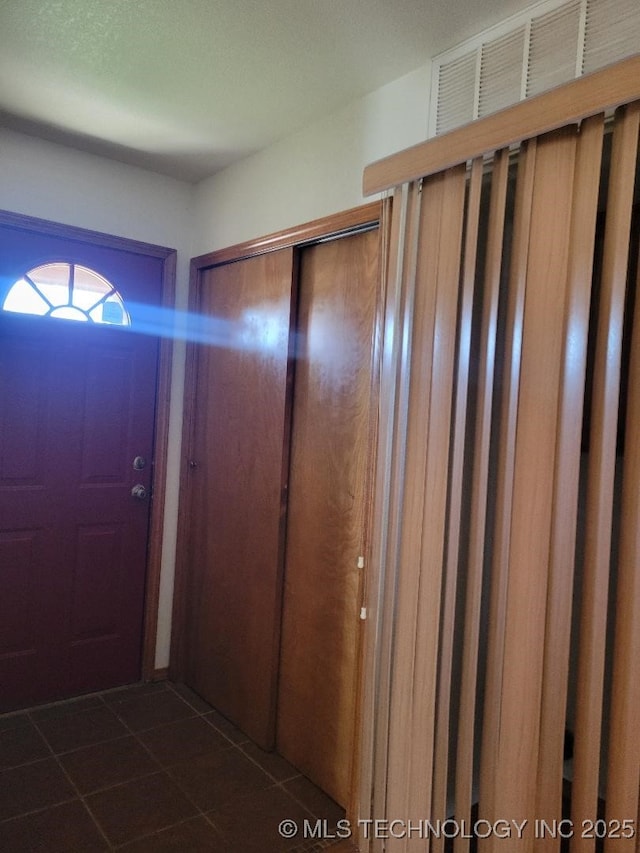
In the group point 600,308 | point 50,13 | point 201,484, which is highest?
point 50,13

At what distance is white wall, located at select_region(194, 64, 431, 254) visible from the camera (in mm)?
1852

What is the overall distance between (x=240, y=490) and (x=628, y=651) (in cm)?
167

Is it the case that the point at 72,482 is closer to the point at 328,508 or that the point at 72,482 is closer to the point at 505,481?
the point at 328,508

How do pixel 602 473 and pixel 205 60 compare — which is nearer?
pixel 602 473

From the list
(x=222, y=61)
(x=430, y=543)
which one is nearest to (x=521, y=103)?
(x=222, y=61)

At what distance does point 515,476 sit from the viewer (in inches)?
54.8

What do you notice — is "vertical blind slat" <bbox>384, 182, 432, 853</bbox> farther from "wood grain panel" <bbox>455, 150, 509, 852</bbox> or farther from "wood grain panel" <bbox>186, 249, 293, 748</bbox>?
"wood grain panel" <bbox>186, 249, 293, 748</bbox>

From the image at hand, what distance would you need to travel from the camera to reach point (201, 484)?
2.80 meters

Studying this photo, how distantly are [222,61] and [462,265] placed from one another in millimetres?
1022

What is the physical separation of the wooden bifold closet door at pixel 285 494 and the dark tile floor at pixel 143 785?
130 millimetres

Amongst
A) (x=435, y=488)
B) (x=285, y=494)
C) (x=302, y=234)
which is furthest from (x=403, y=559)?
(x=302, y=234)

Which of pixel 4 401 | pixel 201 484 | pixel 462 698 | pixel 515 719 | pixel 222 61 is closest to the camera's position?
pixel 515 719

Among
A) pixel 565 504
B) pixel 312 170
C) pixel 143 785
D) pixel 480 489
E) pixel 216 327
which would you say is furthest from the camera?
pixel 216 327

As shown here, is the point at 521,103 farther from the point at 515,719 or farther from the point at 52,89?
the point at 52,89
